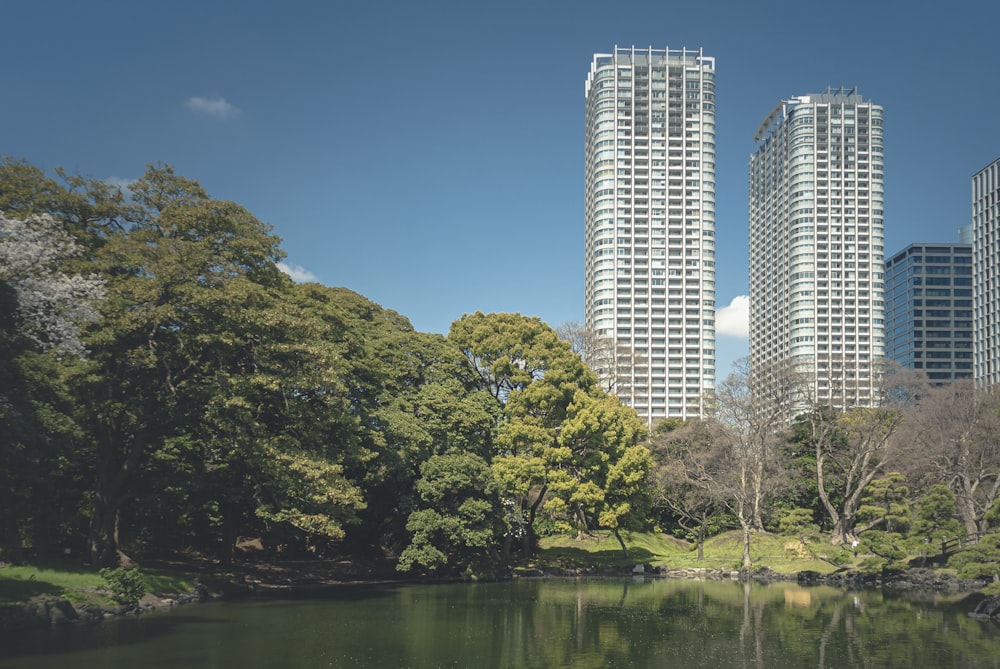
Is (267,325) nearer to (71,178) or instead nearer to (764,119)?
(71,178)

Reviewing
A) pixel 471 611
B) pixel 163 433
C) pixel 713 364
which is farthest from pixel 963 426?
pixel 713 364

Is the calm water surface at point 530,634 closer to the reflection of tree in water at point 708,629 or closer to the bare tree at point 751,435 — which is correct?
the reflection of tree in water at point 708,629

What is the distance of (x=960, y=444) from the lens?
131 ft

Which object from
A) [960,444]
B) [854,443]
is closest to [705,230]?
[854,443]

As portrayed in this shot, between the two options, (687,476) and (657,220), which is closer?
(687,476)

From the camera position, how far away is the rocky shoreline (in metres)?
22.2

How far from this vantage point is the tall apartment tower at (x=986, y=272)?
400ft

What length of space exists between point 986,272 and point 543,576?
114 meters

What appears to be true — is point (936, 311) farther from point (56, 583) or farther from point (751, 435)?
point (56, 583)

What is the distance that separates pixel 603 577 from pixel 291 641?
77.4ft

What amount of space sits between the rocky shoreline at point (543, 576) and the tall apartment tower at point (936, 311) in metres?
117

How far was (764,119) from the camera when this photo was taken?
459ft

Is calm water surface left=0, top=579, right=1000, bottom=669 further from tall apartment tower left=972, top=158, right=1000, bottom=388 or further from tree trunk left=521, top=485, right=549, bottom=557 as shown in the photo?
tall apartment tower left=972, top=158, right=1000, bottom=388

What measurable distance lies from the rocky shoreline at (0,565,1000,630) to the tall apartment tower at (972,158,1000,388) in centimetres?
9908
